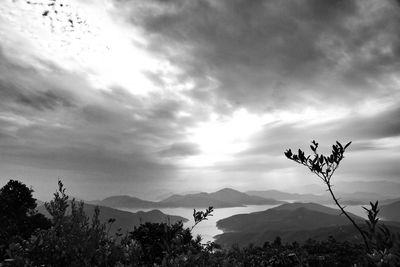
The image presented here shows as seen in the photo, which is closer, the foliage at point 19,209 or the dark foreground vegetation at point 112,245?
the dark foreground vegetation at point 112,245

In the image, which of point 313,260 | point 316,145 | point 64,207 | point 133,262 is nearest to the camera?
point 133,262

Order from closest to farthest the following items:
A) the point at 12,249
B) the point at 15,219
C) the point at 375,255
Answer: the point at 375,255 < the point at 12,249 < the point at 15,219

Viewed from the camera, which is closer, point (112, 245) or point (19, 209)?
point (112, 245)

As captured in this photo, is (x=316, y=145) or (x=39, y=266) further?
(x=316, y=145)

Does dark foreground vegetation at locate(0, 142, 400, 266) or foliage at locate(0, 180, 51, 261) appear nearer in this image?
dark foreground vegetation at locate(0, 142, 400, 266)

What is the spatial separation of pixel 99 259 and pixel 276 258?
17.6m

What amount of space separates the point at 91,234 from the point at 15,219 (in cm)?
3611

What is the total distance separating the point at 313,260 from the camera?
20.4 meters

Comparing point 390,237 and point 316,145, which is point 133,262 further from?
point 316,145

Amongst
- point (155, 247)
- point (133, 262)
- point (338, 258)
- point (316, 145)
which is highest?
point (316, 145)

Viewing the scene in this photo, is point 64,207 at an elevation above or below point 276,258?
above

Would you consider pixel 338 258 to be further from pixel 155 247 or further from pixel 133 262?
pixel 133 262

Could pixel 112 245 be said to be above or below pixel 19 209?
below

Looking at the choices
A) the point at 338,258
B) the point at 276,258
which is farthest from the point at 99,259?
the point at 338,258
